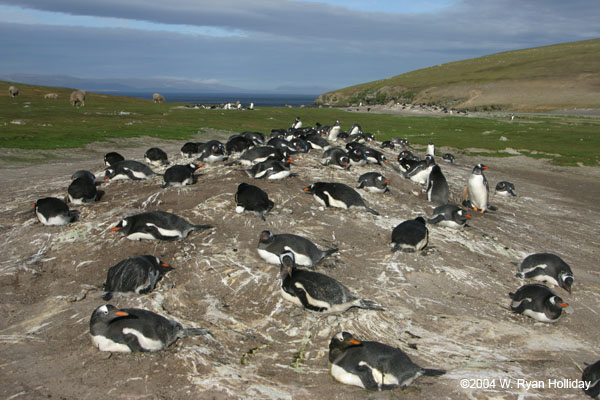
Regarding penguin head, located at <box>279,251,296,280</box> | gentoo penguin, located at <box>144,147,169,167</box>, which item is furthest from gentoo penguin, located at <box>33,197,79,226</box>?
penguin head, located at <box>279,251,296,280</box>

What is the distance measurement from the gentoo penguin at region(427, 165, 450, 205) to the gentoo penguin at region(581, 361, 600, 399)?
26.3 ft

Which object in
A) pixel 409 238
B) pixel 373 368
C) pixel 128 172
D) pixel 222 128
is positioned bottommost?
pixel 373 368

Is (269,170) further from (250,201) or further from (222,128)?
(222,128)

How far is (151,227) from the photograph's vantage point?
8.52 metres

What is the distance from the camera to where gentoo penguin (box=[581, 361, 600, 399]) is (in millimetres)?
5215

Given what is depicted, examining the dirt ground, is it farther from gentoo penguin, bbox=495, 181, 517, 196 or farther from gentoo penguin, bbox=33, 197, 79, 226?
gentoo penguin, bbox=495, 181, 517, 196

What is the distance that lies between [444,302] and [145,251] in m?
5.64

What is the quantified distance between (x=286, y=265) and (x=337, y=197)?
366cm

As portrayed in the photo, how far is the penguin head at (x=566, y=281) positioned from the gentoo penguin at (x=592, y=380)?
331cm

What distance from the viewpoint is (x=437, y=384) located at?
17.4 ft

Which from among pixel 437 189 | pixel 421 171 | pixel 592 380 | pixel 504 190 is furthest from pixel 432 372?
pixel 504 190

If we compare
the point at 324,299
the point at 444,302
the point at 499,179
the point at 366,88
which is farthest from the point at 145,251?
the point at 366,88

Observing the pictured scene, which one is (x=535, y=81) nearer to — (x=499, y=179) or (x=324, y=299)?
(x=499, y=179)

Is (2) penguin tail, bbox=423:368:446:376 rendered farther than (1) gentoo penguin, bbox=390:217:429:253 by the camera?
No
